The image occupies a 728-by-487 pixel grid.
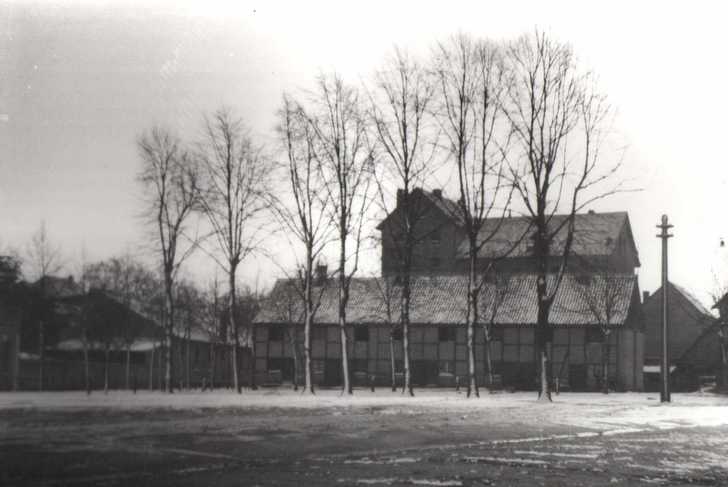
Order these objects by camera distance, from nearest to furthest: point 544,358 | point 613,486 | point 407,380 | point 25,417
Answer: point 613,486 → point 25,417 → point 544,358 → point 407,380

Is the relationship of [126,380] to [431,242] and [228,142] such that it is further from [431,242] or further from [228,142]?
[431,242]

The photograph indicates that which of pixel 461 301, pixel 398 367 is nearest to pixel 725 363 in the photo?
pixel 461 301

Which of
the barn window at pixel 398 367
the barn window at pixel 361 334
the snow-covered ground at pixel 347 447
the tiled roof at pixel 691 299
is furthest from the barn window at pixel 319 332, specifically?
the snow-covered ground at pixel 347 447

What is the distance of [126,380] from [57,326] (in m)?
5.61

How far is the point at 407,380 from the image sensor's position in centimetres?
3491

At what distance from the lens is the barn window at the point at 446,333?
200 feet

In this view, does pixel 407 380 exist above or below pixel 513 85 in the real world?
below

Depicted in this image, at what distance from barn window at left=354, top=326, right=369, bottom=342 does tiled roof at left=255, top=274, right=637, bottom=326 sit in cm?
63

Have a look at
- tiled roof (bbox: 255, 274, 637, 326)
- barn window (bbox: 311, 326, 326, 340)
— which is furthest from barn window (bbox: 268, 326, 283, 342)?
barn window (bbox: 311, 326, 326, 340)

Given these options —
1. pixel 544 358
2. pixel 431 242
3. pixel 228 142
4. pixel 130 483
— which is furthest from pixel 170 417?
pixel 431 242

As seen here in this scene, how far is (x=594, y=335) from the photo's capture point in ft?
189

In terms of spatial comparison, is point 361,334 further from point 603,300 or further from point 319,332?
point 603,300

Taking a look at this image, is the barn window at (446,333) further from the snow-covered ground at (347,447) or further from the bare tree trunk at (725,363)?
the snow-covered ground at (347,447)

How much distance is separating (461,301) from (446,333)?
3.01 m
